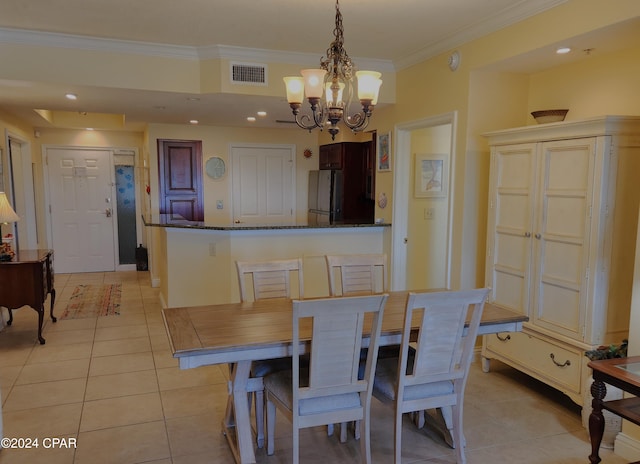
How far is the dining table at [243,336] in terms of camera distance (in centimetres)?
196

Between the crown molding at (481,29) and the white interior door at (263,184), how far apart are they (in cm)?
282

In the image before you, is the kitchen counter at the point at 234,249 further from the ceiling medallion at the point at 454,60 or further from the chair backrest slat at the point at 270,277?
the ceiling medallion at the point at 454,60

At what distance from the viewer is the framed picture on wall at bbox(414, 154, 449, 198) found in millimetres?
4539

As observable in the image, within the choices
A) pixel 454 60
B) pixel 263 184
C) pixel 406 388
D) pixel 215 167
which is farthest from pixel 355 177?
pixel 406 388

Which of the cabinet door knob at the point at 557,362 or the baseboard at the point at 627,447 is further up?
the cabinet door knob at the point at 557,362

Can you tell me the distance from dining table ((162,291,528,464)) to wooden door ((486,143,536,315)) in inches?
23.8

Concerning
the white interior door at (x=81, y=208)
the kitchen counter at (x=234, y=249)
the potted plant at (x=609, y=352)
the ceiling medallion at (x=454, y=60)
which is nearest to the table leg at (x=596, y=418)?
the potted plant at (x=609, y=352)

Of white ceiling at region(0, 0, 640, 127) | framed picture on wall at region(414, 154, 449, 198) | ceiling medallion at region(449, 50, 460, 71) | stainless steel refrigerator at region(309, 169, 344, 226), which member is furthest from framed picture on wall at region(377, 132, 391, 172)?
stainless steel refrigerator at region(309, 169, 344, 226)

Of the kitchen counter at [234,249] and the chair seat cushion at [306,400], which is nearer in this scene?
the chair seat cushion at [306,400]

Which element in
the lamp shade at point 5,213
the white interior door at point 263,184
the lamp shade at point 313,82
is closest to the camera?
the lamp shade at point 313,82

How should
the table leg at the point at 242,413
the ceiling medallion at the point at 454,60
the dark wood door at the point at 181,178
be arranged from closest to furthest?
the table leg at the point at 242,413 → the ceiling medallion at the point at 454,60 → the dark wood door at the point at 181,178

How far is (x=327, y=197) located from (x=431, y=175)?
185 centimetres

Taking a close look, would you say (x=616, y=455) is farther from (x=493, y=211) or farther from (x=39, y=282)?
(x=39, y=282)

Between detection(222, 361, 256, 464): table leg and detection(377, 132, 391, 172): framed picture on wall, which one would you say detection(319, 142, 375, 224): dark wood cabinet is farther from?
detection(222, 361, 256, 464): table leg
